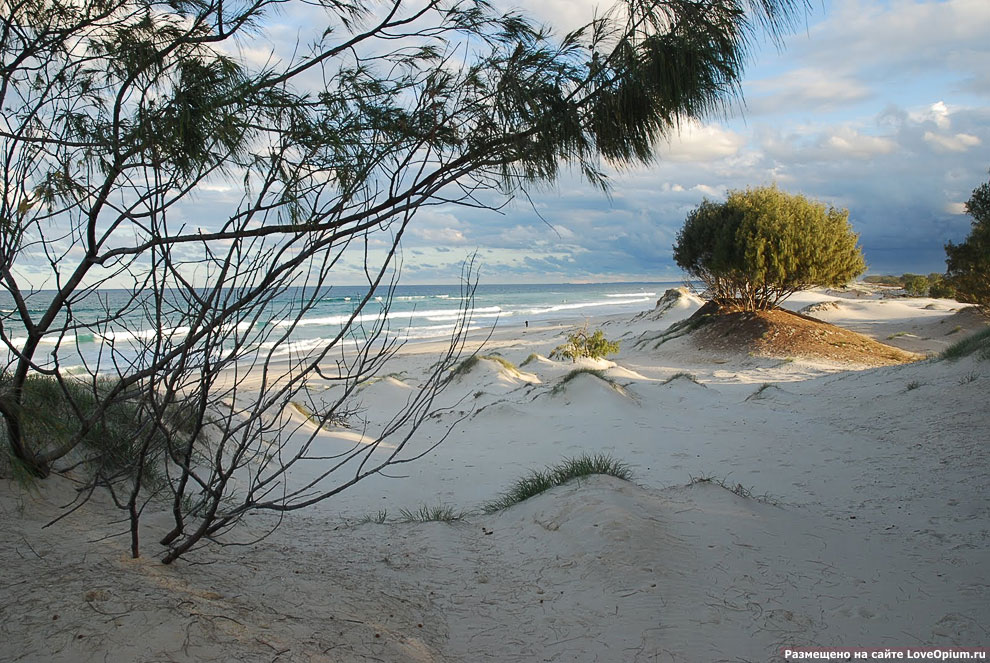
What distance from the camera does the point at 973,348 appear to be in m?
8.91

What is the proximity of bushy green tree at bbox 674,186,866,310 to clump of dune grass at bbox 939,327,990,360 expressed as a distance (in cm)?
834

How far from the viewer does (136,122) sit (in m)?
3.12

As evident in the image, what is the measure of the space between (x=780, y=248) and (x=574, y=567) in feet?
53.2

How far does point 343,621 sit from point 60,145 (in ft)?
8.94

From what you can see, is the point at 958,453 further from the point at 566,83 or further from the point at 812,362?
the point at 812,362

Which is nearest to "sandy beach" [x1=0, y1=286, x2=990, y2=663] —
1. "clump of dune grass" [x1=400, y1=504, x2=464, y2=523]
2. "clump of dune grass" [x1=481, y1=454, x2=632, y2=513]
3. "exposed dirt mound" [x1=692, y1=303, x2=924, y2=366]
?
"clump of dune grass" [x1=400, y1=504, x2=464, y2=523]

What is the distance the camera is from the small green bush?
16.8 meters

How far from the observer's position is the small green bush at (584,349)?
661 inches

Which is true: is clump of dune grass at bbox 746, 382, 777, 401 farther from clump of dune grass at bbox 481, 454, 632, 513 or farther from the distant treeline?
the distant treeline

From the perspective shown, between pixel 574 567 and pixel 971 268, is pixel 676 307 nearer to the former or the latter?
pixel 971 268

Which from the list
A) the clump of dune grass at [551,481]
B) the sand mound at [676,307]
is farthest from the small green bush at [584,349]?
the sand mound at [676,307]

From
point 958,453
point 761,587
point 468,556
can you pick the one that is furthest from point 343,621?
point 958,453

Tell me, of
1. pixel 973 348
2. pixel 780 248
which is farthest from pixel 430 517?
pixel 780 248

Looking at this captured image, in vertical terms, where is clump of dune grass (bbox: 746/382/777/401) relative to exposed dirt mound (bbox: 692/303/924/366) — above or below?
below
